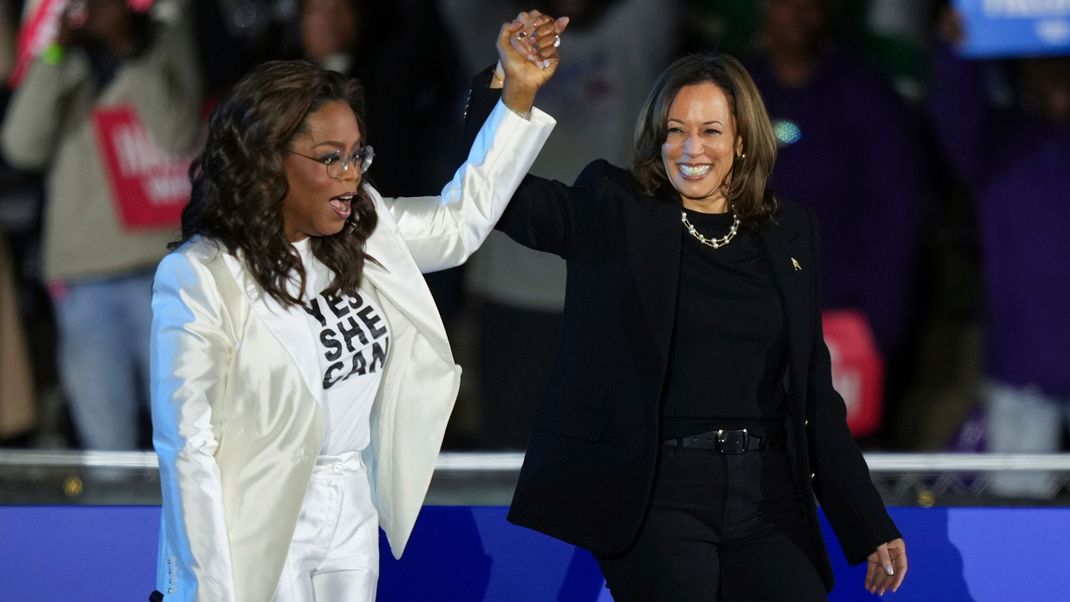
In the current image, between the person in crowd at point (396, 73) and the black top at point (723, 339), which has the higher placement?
the person in crowd at point (396, 73)

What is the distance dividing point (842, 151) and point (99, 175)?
214 centimetres

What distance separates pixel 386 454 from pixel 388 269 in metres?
0.32

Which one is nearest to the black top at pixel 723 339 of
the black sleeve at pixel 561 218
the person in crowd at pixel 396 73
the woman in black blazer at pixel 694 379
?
the woman in black blazer at pixel 694 379

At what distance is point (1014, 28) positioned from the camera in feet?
16.3

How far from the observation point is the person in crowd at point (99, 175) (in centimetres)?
489

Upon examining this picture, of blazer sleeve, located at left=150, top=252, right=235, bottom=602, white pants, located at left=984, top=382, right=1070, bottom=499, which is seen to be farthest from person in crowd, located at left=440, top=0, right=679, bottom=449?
blazer sleeve, located at left=150, top=252, right=235, bottom=602

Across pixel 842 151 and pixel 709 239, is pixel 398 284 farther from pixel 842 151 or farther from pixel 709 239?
pixel 842 151

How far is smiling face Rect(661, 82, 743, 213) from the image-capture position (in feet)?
9.95

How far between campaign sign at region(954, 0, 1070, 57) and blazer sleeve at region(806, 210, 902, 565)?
2.11 metres

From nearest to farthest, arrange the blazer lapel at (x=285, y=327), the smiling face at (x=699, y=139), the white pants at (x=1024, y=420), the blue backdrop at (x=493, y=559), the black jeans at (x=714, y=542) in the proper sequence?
1. the blazer lapel at (x=285, y=327)
2. the black jeans at (x=714, y=542)
3. the smiling face at (x=699, y=139)
4. the blue backdrop at (x=493, y=559)
5. the white pants at (x=1024, y=420)

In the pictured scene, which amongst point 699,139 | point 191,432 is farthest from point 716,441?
point 191,432

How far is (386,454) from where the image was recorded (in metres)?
2.98

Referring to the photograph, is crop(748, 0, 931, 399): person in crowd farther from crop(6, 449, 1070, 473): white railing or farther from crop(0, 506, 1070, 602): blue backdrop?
crop(0, 506, 1070, 602): blue backdrop

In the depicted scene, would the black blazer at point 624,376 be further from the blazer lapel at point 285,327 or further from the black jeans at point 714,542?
the blazer lapel at point 285,327
